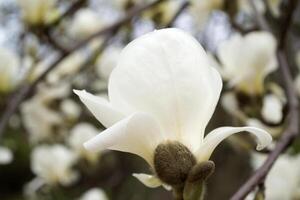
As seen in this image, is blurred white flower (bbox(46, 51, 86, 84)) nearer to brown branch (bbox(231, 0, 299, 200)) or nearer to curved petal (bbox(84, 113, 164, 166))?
brown branch (bbox(231, 0, 299, 200))

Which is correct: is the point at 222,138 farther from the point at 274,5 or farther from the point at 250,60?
the point at 274,5

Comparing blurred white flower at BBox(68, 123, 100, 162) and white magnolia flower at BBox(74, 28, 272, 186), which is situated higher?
white magnolia flower at BBox(74, 28, 272, 186)

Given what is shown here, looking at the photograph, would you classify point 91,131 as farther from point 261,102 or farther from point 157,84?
point 157,84

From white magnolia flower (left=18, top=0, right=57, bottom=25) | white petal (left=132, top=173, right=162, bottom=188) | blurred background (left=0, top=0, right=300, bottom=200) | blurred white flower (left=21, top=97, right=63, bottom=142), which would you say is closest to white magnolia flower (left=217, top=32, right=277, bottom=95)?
blurred background (left=0, top=0, right=300, bottom=200)

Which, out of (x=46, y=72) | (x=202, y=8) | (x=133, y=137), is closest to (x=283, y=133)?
(x=133, y=137)

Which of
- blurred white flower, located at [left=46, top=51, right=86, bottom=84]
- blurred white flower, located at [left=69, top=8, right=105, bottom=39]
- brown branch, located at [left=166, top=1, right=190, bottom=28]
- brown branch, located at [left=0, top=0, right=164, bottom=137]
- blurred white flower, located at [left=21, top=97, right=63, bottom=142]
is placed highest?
brown branch, located at [left=0, top=0, right=164, bottom=137]

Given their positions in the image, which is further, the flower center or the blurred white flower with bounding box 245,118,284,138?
the blurred white flower with bounding box 245,118,284,138

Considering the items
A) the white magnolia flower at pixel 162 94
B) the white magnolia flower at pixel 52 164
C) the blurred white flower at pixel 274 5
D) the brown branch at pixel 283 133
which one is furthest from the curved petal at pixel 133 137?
the white magnolia flower at pixel 52 164
